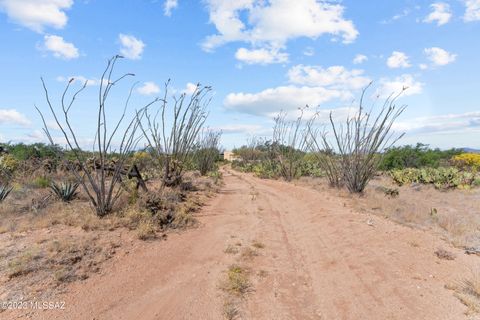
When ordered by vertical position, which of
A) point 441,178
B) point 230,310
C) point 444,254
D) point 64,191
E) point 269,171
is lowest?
point 230,310

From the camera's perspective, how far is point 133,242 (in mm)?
6223

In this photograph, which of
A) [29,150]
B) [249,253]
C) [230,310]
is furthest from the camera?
[29,150]

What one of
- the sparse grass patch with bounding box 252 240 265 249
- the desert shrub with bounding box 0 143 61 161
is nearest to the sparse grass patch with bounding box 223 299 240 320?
the sparse grass patch with bounding box 252 240 265 249

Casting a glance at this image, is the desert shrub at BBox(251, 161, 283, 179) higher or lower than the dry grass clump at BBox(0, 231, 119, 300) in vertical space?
higher

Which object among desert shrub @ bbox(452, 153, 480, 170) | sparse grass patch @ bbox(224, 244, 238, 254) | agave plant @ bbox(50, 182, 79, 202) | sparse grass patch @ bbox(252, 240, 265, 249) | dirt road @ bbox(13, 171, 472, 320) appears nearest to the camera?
dirt road @ bbox(13, 171, 472, 320)

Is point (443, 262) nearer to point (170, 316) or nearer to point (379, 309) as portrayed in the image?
point (379, 309)

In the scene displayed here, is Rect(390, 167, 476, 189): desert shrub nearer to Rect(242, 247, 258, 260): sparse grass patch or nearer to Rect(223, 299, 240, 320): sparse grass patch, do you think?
Rect(242, 247, 258, 260): sparse grass patch

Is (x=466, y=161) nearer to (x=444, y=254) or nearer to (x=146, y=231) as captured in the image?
(x=444, y=254)

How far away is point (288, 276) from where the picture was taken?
511 cm

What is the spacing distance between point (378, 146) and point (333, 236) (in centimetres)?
738

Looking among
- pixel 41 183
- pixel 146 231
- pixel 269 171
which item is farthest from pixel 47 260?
pixel 269 171

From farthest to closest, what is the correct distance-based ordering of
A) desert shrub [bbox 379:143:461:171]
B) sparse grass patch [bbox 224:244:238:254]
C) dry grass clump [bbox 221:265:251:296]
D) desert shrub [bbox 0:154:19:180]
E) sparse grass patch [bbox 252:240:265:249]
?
desert shrub [bbox 379:143:461:171] < desert shrub [bbox 0:154:19:180] < sparse grass patch [bbox 252:240:265:249] < sparse grass patch [bbox 224:244:238:254] < dry grass clump [bbox 221:265:251:296]

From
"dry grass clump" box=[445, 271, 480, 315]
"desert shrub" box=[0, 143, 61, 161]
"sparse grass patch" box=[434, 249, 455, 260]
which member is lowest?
"dry grass clump" box=[445, 271, 480, 315]

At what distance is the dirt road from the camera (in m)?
4.07
